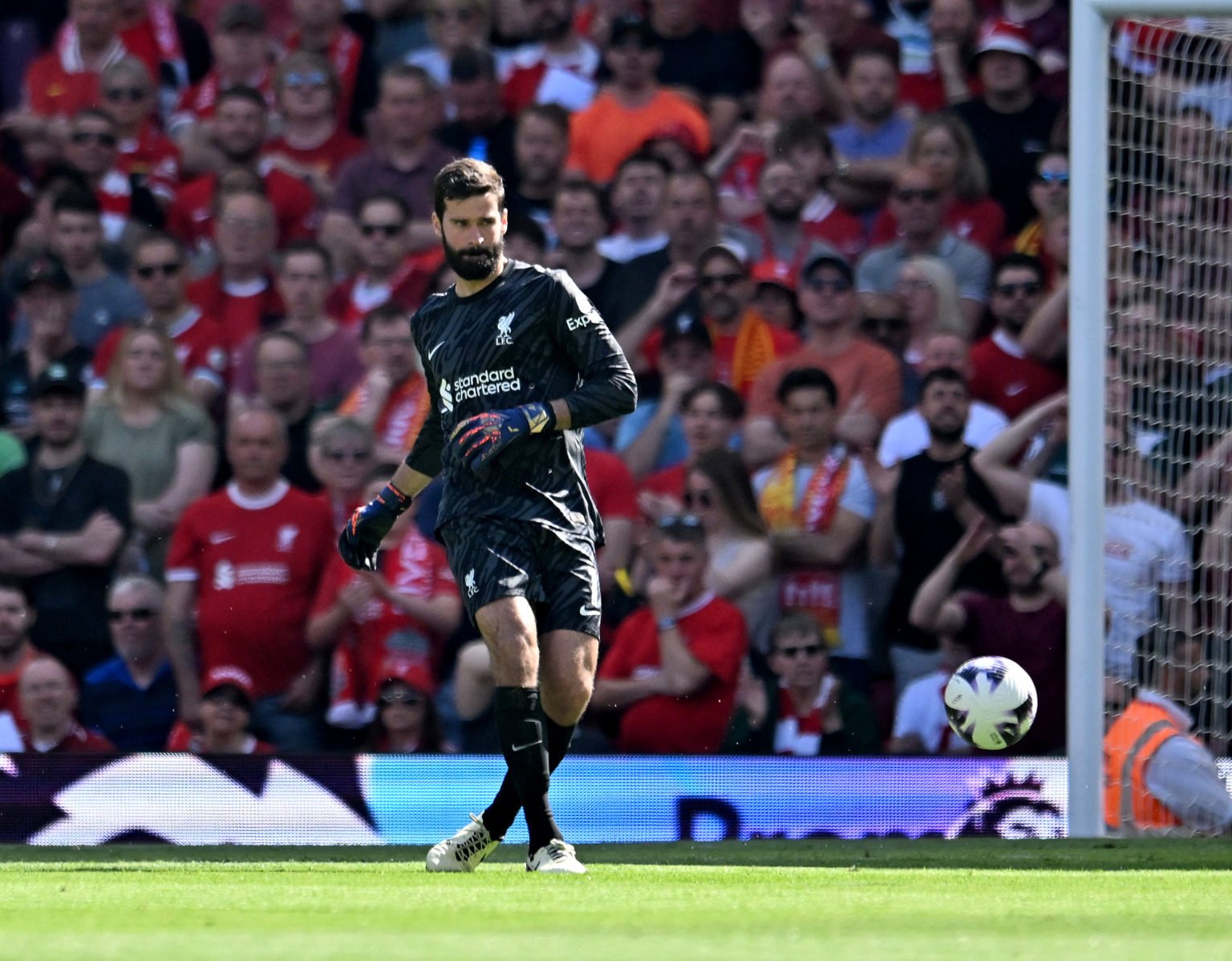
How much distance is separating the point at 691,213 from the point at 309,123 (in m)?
2.59

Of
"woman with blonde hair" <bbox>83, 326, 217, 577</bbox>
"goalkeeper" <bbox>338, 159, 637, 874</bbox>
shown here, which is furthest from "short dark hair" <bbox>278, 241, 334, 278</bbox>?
"goalkeeper" <bbox>338, 159, 637, 874</bbox>

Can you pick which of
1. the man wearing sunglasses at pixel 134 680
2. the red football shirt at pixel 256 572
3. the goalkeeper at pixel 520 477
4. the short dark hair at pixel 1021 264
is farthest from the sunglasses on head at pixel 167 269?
the goalkeeper at pixel 520 477

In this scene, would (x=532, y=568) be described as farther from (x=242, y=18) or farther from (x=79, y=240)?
(x=242, y=18)

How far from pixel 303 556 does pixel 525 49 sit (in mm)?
3768

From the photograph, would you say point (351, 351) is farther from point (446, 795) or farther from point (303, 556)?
point (446, 795)

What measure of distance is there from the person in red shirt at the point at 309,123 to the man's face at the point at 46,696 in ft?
12.0

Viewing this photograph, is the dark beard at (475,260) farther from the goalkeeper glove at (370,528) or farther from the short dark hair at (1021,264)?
the short dark hair at (1021,264)

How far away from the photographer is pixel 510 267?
641 centimetres

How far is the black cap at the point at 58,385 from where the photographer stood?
10.3 metres

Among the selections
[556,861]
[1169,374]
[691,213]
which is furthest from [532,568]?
[691,213]

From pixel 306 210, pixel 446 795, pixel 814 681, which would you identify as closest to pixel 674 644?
pixel 814 681

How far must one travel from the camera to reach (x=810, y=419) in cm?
991

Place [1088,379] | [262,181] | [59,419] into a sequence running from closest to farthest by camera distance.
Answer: [1088,379], [59,419], [262,181]

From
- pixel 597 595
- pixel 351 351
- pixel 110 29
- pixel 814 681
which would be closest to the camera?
pixel 597 595
